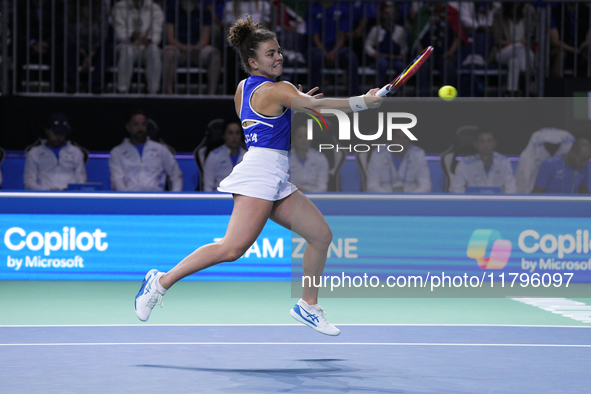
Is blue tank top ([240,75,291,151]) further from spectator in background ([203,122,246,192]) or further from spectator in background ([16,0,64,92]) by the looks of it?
spectator in background ([16,0,64,92])

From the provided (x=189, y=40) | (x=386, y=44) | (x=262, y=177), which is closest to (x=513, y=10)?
(x=386, y=44)

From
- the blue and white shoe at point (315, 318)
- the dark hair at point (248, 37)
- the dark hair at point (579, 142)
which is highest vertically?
the dark hair at point (248, 37)

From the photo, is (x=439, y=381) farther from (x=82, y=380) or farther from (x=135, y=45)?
(x=135, y=45)

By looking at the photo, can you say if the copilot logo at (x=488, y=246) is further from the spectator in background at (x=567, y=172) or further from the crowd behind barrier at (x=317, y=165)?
the spectator in background at (x=567, y=172)

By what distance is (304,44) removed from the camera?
11.3 m

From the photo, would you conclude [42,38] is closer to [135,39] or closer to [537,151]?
[135,39]

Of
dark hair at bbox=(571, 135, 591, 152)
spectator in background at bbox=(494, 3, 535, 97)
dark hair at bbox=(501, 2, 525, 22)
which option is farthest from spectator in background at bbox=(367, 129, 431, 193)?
dark hair at bbox=(501, 2, 525, 22)

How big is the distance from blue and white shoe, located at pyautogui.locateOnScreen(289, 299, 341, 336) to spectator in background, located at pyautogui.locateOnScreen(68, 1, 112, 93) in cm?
655

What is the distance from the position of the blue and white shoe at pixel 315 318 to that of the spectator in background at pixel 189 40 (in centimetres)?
636

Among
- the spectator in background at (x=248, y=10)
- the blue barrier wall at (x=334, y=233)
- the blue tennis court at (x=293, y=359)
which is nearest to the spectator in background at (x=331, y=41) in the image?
the spectator in background at (x=248, y=10)

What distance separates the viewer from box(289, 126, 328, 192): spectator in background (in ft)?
28.9

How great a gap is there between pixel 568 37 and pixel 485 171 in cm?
310

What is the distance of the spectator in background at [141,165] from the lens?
381 inches

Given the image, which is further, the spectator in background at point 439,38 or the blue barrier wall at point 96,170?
the spectator in background at point 439,38
